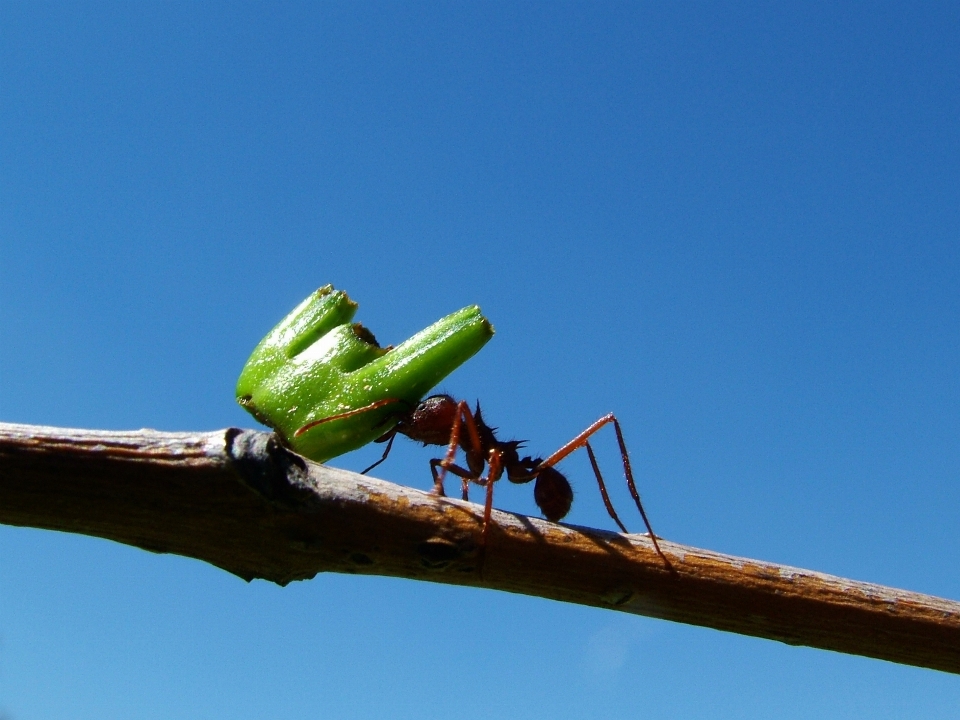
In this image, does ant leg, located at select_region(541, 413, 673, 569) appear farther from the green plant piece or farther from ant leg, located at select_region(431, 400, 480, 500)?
the green plant piece

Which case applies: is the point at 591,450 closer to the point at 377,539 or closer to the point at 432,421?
the point at 432,421

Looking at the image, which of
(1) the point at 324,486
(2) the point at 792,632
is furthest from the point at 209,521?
(2) the point at 792,632

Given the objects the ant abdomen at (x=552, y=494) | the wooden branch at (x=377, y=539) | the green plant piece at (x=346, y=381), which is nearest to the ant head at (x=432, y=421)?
the green plant piece at (x=346, y=381)

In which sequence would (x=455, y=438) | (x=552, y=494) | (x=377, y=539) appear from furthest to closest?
1. (x=552, y=494)
2. (x=455, y=438)
3. (x=377, y=539)

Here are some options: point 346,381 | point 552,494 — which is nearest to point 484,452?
point 552,494

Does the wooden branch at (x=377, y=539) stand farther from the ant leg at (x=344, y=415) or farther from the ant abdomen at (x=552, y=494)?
the ant abdomen at (x=552, y=494)

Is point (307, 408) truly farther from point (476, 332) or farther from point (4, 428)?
point (4, 428)

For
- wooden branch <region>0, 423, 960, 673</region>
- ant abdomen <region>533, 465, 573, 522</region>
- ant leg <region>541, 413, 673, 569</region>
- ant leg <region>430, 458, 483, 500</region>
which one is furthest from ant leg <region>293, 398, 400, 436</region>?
ant abdomen <region>533, 465, 573, 522</region>
